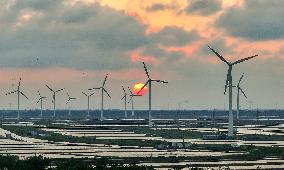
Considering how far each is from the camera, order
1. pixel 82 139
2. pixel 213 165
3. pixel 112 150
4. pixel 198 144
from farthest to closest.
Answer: pixel 82 139, pixel 198 144, pixel 112 150, pixel 213 165

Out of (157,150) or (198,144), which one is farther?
(198,144)

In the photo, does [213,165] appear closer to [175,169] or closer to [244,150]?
[175,169]

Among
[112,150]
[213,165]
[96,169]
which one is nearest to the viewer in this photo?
[96,169]

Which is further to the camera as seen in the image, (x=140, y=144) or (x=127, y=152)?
(x=140, y=144)

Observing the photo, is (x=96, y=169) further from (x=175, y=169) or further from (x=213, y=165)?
(x=213, y=165)

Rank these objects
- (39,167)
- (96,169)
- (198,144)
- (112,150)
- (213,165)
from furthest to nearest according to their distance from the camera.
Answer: (198,144), (112,150), (213,165), (39,167), (96,169)

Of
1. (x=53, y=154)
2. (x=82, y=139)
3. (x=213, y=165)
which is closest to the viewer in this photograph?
(x=213, y=165)

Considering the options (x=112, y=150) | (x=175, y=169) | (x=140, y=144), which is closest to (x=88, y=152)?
(x=112, y=150)

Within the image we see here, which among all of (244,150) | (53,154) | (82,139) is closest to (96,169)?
(53,154)
